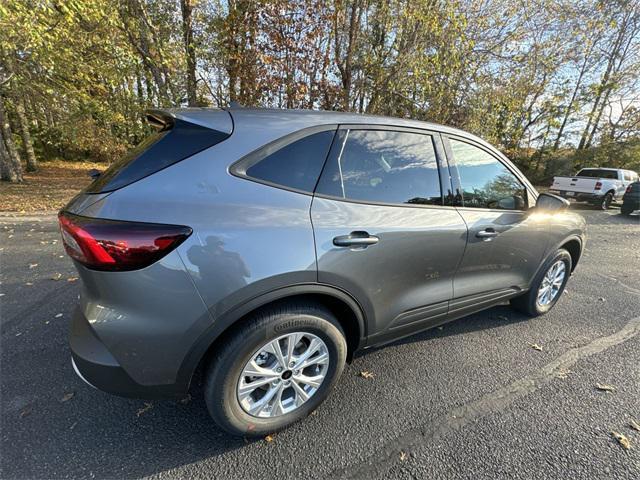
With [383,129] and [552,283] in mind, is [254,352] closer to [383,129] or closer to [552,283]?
[383,129]

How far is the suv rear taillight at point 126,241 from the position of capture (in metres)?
1.38

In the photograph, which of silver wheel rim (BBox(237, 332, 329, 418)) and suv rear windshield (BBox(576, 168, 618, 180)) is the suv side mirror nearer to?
silver wheel rim (BBox(237, 332, 329, 418))

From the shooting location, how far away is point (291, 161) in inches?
68.1

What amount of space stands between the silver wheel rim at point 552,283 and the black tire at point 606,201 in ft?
42.0

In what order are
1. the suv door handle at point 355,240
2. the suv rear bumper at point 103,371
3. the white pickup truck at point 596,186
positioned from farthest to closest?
the white pickup truck at point 596,186, the suv door handle at point 355,240, the suv rear bumper at point 103,371

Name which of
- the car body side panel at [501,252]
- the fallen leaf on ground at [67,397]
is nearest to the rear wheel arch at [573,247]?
the car body side panel at [501,252]

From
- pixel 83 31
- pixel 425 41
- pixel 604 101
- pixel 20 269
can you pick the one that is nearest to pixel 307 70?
pixel 425 41

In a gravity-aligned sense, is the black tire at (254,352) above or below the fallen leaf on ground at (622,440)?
above

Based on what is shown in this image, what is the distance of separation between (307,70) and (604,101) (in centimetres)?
1925

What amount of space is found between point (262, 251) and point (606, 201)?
53.9ft

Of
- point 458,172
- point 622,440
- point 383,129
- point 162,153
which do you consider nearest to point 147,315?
point 162,153

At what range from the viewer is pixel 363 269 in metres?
1.86

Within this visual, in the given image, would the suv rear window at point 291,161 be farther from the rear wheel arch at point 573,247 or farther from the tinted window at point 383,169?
Answer: the rear wheel arch at point 573,247

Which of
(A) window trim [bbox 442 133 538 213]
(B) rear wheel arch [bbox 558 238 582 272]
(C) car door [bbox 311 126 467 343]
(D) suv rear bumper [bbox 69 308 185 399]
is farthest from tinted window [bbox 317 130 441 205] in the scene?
(B) rear wheel arch [bbox 558 238 582 272]
